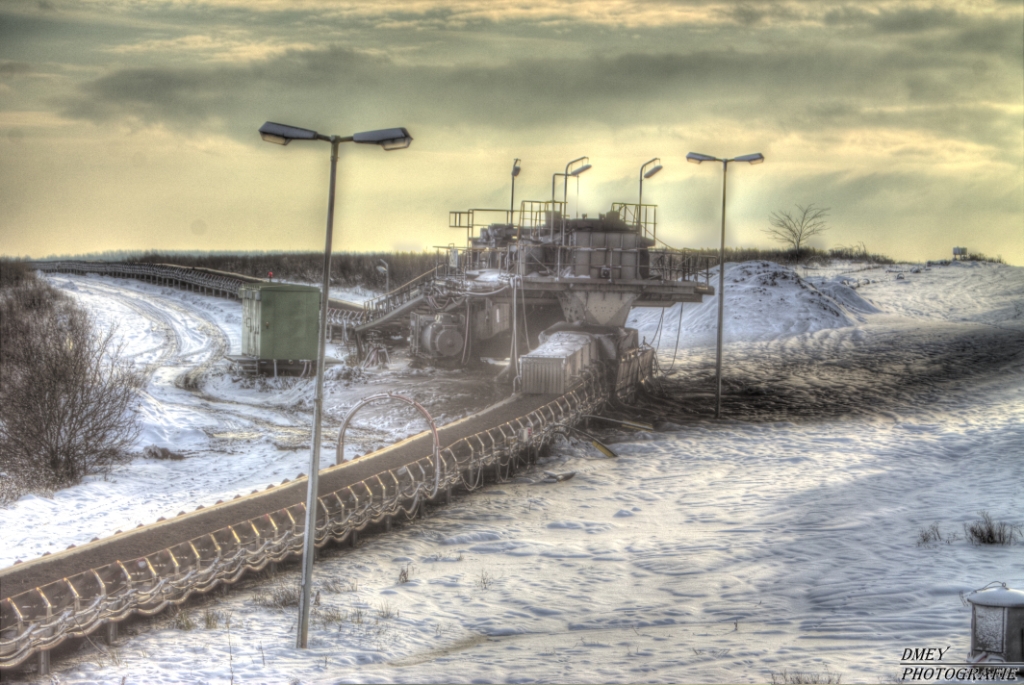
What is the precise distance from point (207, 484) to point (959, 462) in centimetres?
1965

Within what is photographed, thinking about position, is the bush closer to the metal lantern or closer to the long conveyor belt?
the long conveyor belt

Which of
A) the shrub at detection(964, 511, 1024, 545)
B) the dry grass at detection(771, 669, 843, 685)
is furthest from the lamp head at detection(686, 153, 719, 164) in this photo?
the dry grass at detection(771, 669, 843, 685)

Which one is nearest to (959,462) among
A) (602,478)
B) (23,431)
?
(602,478)

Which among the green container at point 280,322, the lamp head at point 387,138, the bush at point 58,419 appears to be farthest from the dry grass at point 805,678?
the green container at point 280,322

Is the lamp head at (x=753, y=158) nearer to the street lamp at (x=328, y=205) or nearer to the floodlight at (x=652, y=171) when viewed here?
the floodlight at (x=652, y=171)

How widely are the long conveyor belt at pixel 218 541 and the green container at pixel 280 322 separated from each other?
20035mm

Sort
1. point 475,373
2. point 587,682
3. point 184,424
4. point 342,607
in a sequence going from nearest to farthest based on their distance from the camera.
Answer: point 587,682
point 342,607
point 184,424
point 475,373

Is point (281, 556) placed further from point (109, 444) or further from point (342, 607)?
point (109, 444)

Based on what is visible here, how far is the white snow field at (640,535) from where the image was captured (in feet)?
41.2

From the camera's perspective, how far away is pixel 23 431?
2800cm

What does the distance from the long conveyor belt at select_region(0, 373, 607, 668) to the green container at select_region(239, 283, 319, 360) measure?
20.0 m

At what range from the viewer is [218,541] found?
16266 mm

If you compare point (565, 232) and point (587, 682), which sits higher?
point (565, 232)

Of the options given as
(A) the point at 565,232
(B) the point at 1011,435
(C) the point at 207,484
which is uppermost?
(A) the point at 565,232
